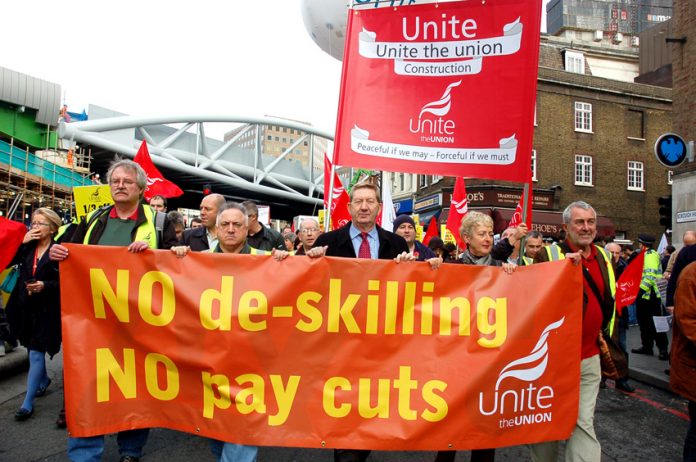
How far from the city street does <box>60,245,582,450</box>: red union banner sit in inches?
43.4

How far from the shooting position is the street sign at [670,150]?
1315 centimetres

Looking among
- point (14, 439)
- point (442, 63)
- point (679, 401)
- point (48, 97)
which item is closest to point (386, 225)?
point (679, 401)

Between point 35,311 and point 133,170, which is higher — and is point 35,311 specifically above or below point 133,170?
below

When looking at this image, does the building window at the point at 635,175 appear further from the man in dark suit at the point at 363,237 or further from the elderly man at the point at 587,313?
the man in dark suit at the point at 363,237

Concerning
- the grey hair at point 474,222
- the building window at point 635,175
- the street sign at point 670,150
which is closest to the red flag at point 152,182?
the grey hair at point 474,222

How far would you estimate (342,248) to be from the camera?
366 cm

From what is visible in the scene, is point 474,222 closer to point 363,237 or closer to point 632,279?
point 363,237

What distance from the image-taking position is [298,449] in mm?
4270

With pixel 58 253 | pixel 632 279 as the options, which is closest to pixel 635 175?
pixel 632 279

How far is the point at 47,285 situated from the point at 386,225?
21.2ft

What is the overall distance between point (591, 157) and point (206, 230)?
29781 millimetres

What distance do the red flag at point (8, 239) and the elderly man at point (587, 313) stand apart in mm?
4092

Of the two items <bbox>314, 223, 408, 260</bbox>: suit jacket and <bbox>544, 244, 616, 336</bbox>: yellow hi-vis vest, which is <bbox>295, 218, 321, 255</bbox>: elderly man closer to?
<bbox>314, 223, 408, 260</bbox>: suit jacket

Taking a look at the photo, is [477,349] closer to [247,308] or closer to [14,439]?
[247,308]
